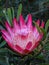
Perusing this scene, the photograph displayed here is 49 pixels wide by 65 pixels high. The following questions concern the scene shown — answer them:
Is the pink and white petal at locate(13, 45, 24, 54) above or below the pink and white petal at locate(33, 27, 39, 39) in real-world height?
above

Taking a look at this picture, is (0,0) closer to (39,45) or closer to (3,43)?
(3,43)

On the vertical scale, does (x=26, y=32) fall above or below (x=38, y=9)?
above

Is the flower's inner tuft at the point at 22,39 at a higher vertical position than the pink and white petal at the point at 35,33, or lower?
higher

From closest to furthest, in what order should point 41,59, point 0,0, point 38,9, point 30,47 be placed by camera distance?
point 30,47 → point 41,59 → point 0,0 → point 38,9

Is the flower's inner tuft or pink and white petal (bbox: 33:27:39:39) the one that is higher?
the flower's inner tuft

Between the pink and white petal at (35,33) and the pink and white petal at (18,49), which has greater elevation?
the pink and white petal at (18,49)

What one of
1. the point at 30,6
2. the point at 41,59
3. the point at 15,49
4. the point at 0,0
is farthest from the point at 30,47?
the point at 30,6

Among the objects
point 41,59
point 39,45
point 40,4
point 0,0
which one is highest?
point 39,45

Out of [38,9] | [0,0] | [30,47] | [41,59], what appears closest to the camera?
[30,47]
